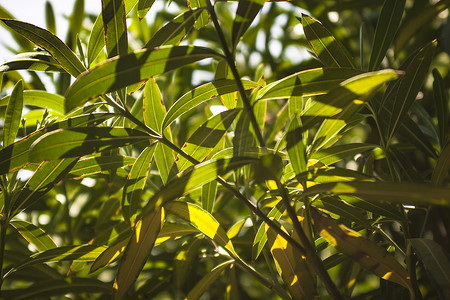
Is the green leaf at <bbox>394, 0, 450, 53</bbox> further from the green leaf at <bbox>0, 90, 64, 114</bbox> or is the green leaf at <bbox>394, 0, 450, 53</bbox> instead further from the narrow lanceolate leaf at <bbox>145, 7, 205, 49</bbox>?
the green leaf at <bbox>0, 90, 64, 114</bbox>

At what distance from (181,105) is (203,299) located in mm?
1009

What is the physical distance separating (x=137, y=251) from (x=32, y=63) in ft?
1.18

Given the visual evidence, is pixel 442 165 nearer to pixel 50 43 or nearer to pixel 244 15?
pixel 244 15

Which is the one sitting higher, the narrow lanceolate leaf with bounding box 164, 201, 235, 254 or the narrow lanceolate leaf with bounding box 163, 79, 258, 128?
the narrow lanceolate leaf with bounding box 163, 79, 258, 128

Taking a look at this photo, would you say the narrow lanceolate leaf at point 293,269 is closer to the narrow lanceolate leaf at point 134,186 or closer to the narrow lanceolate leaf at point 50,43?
the narrow lanceolate leaf at point 134,186

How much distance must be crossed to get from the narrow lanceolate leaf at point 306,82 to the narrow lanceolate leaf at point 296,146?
0.07m

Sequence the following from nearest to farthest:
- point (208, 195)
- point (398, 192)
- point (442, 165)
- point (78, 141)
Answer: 1. point (398, 192)
2. point (78, 141)
3. point (442, 165)
4. point (208, 195)

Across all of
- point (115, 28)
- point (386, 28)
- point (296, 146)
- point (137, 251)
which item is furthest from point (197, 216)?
point (386, 28)

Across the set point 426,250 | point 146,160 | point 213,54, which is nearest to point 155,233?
point 146,160

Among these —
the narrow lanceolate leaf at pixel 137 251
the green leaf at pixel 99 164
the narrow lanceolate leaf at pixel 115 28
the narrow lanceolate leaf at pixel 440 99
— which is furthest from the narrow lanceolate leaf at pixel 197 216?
the narrow lanceolate leaf at pixel 440 99

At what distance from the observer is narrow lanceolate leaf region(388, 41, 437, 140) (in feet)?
2.25

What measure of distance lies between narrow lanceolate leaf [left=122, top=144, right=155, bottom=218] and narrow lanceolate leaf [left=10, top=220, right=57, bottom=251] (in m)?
0.24

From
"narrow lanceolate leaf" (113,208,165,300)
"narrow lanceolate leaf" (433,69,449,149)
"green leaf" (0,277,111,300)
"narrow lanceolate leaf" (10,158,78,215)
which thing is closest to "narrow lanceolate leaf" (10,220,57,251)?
"green leaf" (0,277,111,300)

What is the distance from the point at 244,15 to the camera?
0.59 meters
